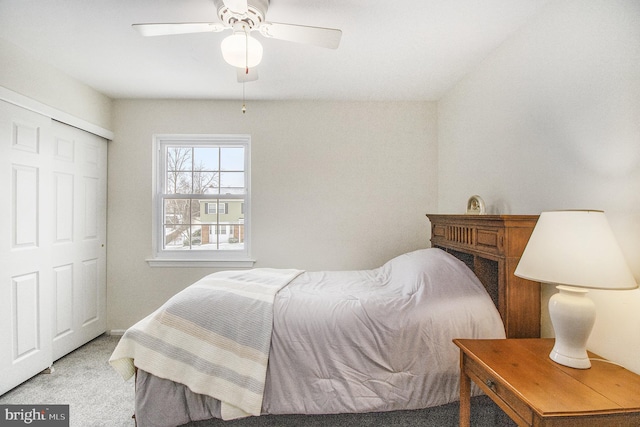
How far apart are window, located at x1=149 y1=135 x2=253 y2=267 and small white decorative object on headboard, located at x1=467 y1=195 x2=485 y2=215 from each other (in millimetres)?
2175

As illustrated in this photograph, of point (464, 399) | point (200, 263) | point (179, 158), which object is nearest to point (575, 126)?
point (464, 399)

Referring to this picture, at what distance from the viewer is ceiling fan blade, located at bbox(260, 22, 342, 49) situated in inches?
59.9

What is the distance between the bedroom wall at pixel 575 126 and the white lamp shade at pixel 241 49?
1634 millimetres

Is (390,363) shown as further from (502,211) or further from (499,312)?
(502,211)

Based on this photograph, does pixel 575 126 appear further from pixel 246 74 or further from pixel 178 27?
pixel 178 27

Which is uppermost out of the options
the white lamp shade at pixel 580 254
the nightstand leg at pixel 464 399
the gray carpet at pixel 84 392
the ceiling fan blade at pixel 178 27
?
the ceiling fan blade at pixel 178 27

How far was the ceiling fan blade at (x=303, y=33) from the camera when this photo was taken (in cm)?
152

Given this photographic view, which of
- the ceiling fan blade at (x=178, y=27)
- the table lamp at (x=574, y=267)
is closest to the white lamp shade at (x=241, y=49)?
the ceiling fan blade at (x=178, y=27)

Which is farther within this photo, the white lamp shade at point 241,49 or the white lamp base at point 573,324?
the white lamp shade at point 241,49

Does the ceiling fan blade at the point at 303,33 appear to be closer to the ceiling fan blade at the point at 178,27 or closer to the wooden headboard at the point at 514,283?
the ceiling fan blade at the point at 178,27

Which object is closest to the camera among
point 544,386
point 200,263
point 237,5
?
point 544,386

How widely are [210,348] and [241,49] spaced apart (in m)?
1.56

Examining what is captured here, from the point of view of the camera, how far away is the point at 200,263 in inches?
123

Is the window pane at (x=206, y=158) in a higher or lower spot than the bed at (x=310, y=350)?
higher
